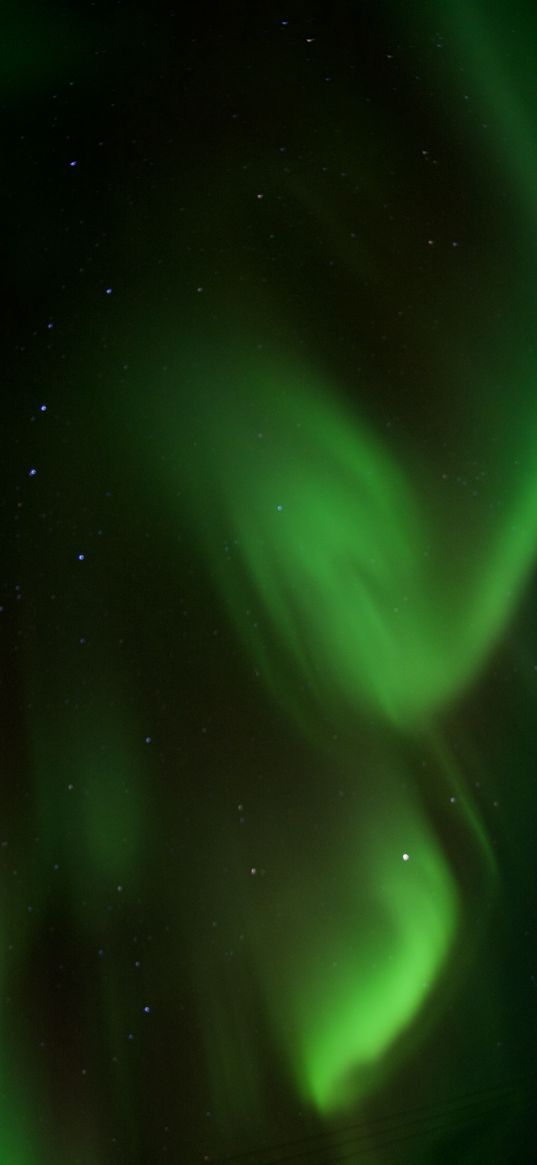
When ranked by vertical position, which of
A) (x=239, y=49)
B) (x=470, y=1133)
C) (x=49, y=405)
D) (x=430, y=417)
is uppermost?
(x=239, y=49)

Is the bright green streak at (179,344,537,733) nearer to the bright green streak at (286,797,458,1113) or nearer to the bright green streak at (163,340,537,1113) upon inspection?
the bright green streak at (163,340,537,1113)

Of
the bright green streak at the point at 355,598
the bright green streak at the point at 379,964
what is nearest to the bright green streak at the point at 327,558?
the bright green streak at the point at 355,598

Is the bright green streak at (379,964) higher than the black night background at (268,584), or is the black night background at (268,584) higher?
the black night background at (268,584)

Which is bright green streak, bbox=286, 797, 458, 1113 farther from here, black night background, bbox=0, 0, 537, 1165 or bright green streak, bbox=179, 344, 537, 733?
bright green streak, bbox=179, 344, 537, 733

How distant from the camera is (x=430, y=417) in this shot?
2.85 ft

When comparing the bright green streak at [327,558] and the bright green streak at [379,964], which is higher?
the bright green streak at [327,558]

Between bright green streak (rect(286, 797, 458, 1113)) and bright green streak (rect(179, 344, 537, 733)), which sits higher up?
bright green streak (rect(179, 344, 537, 733))

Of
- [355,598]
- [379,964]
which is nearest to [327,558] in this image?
[355,598]

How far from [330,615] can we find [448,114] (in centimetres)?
43

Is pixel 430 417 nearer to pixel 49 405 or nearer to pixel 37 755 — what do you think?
pixel 49 405

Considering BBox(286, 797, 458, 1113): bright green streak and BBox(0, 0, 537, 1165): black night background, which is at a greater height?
BBox(0, 0, 537, 1165): black night background

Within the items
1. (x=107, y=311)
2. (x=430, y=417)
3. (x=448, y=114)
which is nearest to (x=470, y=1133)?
(x=430, y=417)

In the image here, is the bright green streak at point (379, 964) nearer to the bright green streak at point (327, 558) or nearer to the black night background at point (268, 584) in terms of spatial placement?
the black night background at point (268, 584)

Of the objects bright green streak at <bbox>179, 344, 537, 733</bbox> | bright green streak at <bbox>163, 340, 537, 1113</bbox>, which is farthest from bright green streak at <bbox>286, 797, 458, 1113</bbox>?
bright green streak at <bbox>179, 344, 537, 733</bbox>
